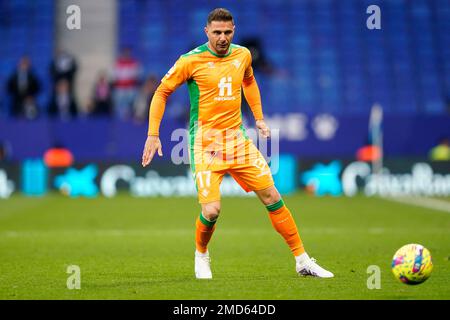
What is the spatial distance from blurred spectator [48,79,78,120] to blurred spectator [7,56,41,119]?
0.47 m

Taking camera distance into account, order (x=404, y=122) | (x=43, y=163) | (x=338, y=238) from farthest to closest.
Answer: (x=404, y=122) → (x=43, y=163) → (x=338, y=238)

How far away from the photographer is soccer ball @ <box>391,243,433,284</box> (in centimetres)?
779

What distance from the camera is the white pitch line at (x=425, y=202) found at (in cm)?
1850

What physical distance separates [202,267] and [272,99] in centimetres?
1807

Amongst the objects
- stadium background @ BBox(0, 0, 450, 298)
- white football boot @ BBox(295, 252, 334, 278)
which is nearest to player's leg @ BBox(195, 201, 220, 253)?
white football boot @ BBox(295, 252, 334, 278)

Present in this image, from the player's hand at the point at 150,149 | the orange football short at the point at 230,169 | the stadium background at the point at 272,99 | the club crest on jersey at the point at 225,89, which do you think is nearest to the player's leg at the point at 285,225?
the orange football short at the point at 230,169

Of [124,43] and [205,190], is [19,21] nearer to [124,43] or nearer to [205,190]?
[124,43]

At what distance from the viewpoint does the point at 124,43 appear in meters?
27.7

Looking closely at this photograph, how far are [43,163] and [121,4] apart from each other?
7594mm

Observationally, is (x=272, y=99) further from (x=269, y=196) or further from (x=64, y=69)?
(x=269, y=196)

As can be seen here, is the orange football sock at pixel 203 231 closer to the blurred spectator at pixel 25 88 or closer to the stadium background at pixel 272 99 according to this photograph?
the stadium background at pixel 272 99

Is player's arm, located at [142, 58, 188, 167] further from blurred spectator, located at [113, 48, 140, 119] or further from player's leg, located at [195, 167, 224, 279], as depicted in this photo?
blurred spectator, located at [113, 48, 140, 119]

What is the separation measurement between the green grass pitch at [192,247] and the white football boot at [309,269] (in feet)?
0.42
